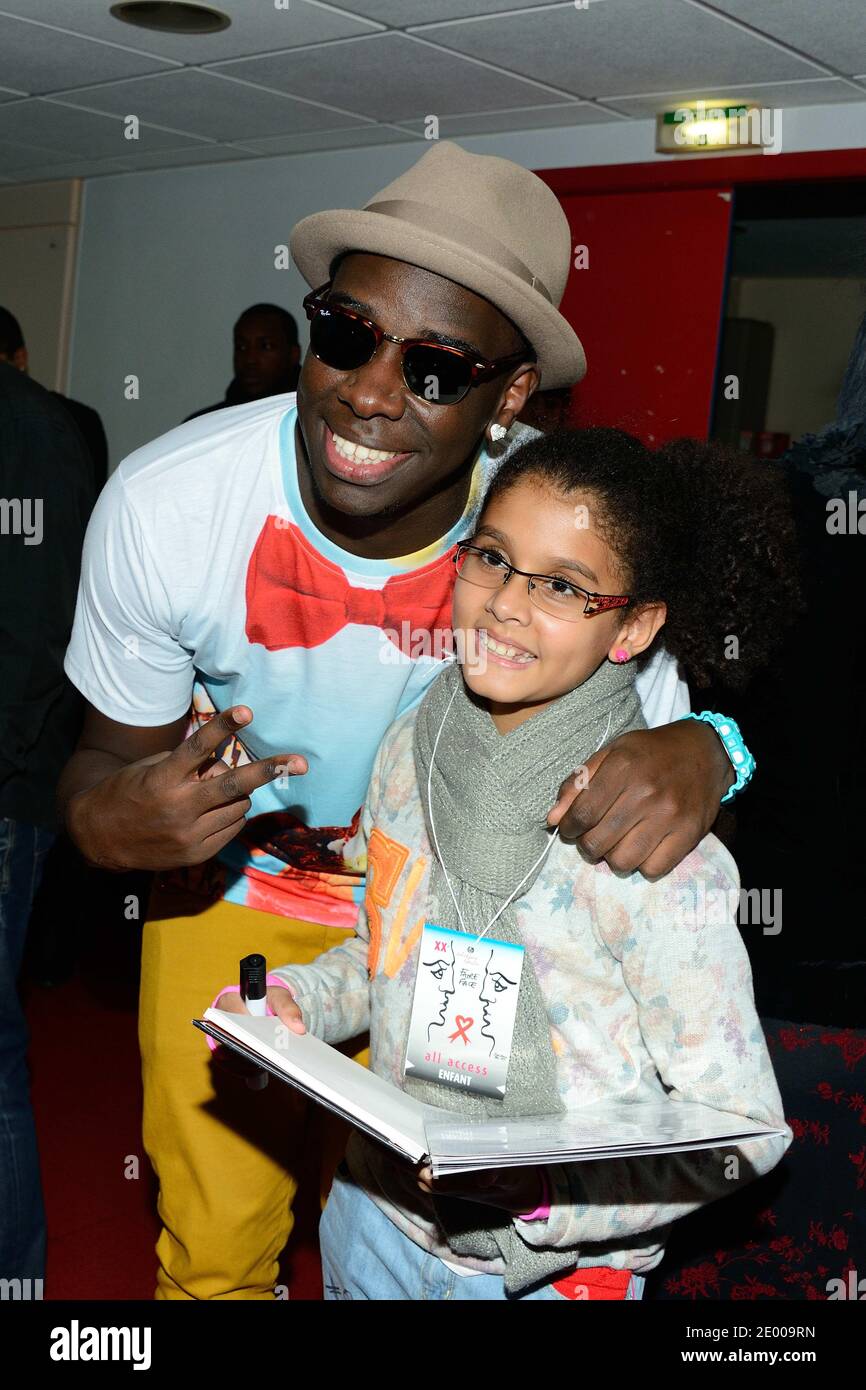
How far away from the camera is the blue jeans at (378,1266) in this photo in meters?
1.68

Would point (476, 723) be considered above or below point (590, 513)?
below

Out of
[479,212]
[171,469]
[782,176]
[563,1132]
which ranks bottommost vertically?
[563,1132]

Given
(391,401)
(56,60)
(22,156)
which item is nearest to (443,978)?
(391,401)

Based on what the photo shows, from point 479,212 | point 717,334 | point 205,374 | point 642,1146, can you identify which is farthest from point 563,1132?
point 205,374

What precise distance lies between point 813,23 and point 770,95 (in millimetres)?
1033

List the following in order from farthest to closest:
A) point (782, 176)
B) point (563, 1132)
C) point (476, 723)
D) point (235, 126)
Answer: point (235, 126) < point (782, 176) < point (476, 723) < point (563, 1132)

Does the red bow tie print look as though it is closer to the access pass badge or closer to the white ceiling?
the access pass badge

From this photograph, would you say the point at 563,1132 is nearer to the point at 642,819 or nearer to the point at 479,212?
the point at 642,819

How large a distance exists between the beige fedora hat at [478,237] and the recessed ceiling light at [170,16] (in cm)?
350

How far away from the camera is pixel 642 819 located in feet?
5.02

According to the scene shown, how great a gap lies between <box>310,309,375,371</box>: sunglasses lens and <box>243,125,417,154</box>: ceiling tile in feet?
17.5

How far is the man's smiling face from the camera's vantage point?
176 cm

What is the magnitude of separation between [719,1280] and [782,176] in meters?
4.74

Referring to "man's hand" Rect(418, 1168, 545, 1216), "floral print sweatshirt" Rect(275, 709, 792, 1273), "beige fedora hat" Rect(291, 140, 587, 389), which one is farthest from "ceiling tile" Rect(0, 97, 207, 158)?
"man's hand" Rect(418, 1168, 545, 1216)
